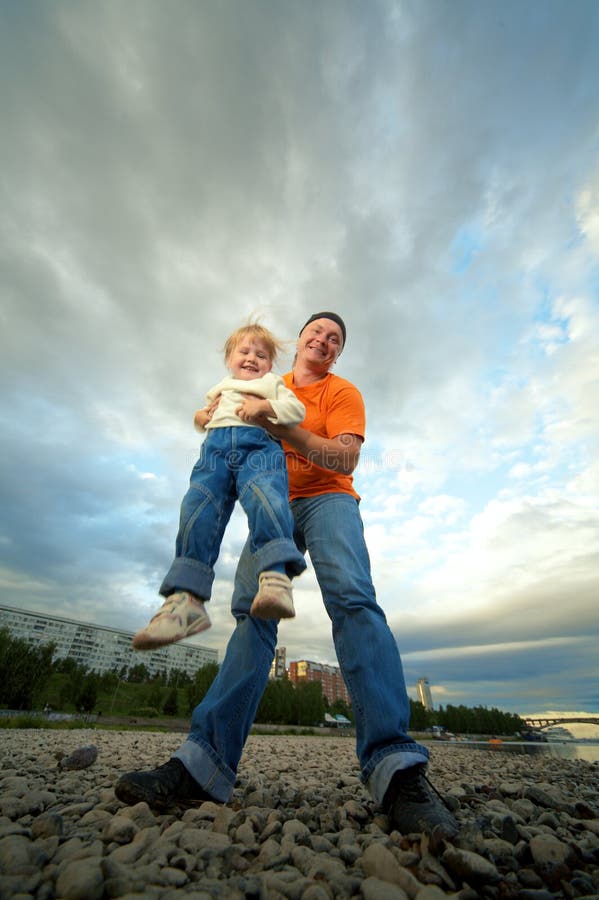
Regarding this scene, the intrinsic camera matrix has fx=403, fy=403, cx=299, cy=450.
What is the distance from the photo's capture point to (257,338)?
12.3ft

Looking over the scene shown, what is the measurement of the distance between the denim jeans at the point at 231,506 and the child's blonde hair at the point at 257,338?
1110mm

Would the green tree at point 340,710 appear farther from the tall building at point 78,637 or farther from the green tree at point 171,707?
the tall building at point 78,637

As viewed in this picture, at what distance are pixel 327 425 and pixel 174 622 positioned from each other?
180cm

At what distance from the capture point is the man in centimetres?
206

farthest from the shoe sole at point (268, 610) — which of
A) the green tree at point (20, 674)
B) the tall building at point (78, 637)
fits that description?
the tall building at point (78, 637)

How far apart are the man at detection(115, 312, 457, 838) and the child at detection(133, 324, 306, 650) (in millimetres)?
201

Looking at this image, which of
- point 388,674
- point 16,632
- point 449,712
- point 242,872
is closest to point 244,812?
point 242,872

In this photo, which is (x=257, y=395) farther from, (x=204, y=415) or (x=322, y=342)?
(x=322, y=342)

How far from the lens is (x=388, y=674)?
2.30 meters

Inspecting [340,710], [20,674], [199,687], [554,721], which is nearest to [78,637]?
[340,710]

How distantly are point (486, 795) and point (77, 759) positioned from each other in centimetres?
374

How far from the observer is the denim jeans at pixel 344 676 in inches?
85.0

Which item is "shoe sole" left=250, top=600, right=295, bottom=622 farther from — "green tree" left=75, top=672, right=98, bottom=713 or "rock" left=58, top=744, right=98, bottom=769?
"green tree" left=75, top=672, right=98, bottom=713

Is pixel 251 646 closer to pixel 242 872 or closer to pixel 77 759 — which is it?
pixel 242 872
